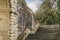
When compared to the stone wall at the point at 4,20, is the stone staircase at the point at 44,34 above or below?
below

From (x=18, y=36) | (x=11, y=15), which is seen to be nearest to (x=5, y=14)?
(x=11, y=15)

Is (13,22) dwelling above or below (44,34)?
above

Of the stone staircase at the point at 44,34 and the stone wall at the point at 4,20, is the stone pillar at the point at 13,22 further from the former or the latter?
the stone staircase at the point at 44,34

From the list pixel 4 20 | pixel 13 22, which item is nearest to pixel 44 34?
pixel 13 22

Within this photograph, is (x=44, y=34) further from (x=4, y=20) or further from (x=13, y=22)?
(x=4, y=20)

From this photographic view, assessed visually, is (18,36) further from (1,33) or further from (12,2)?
Result: (12,2)

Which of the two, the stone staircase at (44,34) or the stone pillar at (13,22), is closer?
the stone pillar at (13,22)

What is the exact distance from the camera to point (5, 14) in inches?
164

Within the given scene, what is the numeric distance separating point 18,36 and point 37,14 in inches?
23.8

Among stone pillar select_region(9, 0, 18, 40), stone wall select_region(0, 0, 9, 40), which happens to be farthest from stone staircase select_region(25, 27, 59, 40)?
stone wall select_region(0, 0, 9, 40)

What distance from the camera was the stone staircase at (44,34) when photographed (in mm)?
5225

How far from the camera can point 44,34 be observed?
217 inches

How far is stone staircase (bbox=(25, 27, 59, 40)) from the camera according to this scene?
5.22 meters

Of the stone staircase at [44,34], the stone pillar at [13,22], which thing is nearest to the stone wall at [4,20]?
the stone pillar at [13,22]
